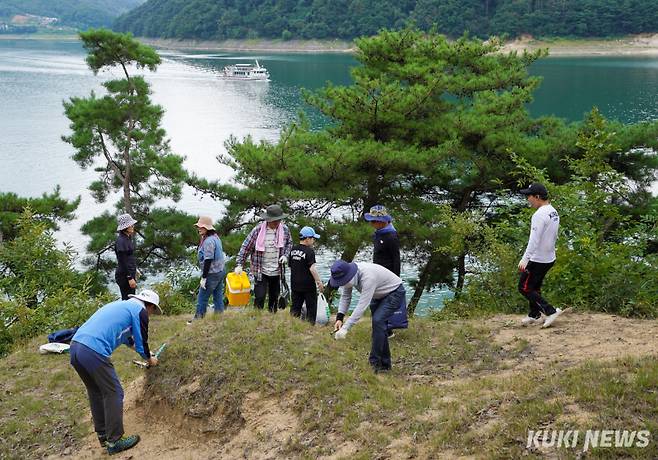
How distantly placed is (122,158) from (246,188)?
7.28m

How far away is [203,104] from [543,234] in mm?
50735

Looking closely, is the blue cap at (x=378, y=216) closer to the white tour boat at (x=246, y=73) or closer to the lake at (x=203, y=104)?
the lake at (x=203, y=104)

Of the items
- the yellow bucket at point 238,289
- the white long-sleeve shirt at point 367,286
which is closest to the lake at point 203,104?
the yellow bucket at point 238,289

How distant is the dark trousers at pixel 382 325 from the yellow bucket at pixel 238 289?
2837 millimetres

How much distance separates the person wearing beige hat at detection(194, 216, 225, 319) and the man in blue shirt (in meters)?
2.01

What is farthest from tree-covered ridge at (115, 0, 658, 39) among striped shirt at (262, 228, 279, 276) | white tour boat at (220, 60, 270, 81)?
striped shirt at (262, 228, 279, 276)

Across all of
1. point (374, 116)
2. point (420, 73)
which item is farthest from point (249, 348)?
point (420, 73)

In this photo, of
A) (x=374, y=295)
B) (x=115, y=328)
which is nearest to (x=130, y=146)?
(x=115, y=328)

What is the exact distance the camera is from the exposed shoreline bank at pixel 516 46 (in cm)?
8625

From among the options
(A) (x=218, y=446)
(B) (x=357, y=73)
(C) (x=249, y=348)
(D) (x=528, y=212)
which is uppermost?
(B) (x=357, y=73)

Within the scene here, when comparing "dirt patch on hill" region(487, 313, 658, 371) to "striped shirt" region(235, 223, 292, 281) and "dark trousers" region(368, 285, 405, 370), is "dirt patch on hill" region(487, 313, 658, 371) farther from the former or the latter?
"striped shirt" region(235, 223, 292, 281)

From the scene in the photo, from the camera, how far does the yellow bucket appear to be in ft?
29.2

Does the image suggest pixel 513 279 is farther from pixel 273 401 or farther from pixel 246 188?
pixel 246 188

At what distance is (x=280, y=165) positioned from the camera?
14.6 meters
